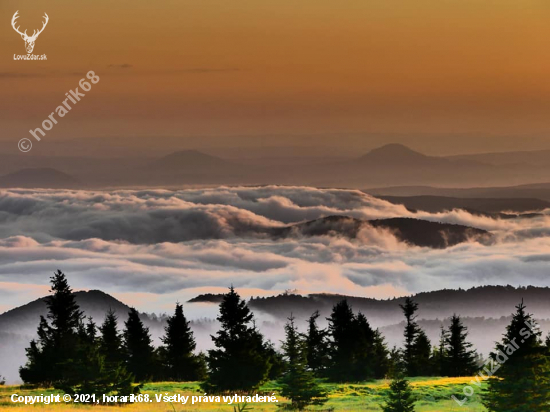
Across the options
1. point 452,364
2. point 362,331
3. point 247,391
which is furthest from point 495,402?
point 452,364

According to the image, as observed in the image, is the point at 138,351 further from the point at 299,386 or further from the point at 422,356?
the point at 422,356

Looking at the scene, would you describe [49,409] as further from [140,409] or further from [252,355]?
[252,355]

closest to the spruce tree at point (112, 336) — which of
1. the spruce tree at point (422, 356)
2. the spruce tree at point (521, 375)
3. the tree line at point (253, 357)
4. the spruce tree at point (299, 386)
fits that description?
the tree line at point (253, 357)

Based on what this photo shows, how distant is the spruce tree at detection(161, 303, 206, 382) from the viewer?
100812 millimetres

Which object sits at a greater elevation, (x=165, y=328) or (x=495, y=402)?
(x=165, y=328)

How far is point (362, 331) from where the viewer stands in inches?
4222

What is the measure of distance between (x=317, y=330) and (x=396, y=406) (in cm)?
4491

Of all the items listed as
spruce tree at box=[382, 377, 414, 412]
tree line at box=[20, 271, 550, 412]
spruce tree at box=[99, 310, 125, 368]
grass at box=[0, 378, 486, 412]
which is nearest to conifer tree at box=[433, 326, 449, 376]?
tree line at box=[20, 271, 550, 412]

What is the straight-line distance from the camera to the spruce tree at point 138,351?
100000 mm

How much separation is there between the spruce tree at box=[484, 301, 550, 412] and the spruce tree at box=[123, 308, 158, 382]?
42.4 metres

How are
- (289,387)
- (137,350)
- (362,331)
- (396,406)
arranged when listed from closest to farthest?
(396,406), (289,387), (137,350), (362,331)

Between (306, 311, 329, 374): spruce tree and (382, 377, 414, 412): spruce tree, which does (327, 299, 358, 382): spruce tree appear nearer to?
(306, 311, 329, 374): spruce tree

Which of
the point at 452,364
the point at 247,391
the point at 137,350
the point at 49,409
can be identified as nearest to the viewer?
the point at 49,409

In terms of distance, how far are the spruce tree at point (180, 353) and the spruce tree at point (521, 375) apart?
134 ft
